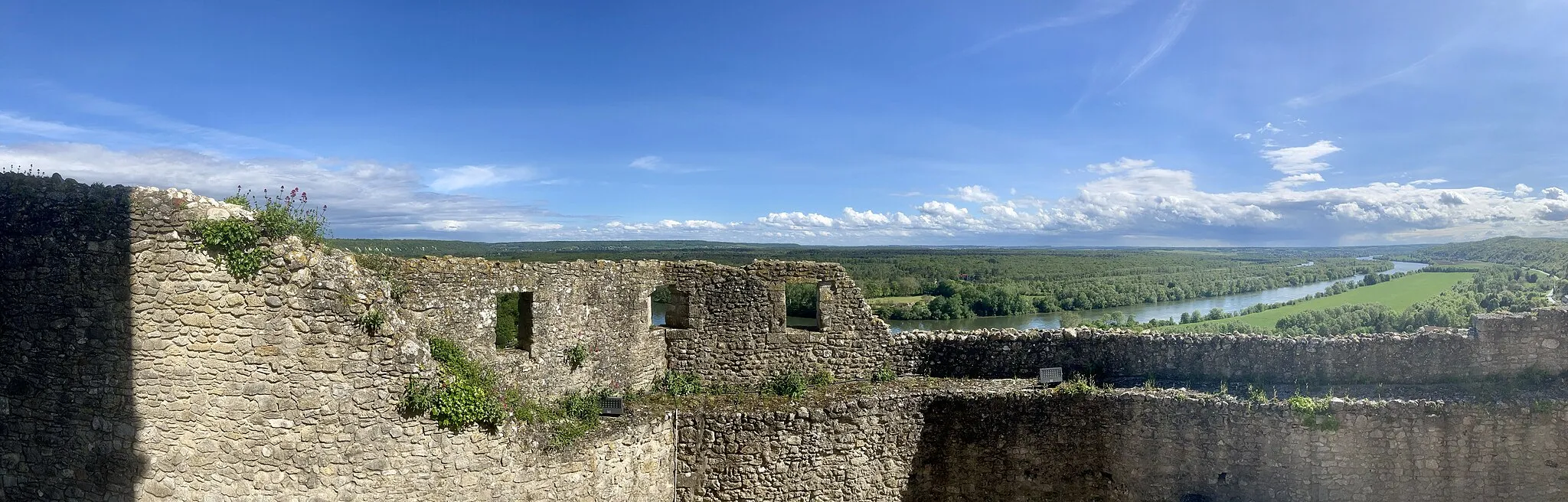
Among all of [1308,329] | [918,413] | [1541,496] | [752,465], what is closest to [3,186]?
[752,465]

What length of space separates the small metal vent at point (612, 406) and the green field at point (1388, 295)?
20900mm

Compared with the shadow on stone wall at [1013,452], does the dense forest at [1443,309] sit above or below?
above

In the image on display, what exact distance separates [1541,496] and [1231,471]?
3688 mm

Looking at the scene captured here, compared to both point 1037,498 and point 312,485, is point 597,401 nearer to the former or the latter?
point 312,485

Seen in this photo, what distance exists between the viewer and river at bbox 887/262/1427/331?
131ft

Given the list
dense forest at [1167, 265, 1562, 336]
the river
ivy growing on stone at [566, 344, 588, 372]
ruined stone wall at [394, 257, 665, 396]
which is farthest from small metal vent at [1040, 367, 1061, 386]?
the river

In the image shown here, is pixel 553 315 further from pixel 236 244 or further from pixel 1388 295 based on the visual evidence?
pixel 1388 295

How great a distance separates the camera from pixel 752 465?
985cm

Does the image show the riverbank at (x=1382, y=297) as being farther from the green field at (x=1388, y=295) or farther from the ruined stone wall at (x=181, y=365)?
the ruined stone wall at (x=181, y=365)

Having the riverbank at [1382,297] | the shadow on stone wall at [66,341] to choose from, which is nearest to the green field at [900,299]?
the riverbank at [1382,297]

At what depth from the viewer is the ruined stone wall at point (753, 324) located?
11.4m

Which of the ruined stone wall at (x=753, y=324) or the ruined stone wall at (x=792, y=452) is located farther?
the ruined stone wall at (x=753, y=324)

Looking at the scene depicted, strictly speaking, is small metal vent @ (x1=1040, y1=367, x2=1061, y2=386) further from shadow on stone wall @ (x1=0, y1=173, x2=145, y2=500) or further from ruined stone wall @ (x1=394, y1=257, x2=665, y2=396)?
shadow on stone wall @ (x1=0, y1=173, x2=145, y2=500)

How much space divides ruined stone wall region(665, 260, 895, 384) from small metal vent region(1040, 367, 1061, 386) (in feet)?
10.4
